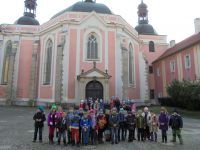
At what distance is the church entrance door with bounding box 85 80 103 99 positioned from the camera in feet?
79.5

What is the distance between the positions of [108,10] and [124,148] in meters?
25.3

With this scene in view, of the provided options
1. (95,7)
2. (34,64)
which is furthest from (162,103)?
(34,64)

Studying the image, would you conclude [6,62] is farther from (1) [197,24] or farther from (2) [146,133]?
(1) [197,24]

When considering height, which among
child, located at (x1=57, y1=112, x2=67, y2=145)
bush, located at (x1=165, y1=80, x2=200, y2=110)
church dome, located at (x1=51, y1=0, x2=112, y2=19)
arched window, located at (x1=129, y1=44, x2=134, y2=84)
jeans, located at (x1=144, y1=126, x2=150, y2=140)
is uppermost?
church dome, located at (x1=51, y1=0, x2=112, y2=19)

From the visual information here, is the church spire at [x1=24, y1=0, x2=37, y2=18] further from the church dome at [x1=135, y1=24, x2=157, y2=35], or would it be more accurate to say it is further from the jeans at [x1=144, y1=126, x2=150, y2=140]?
the jeans at [x1=144, y1=126, x2=150, y2=140]

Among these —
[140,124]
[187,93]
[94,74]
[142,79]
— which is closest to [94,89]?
[94,74]

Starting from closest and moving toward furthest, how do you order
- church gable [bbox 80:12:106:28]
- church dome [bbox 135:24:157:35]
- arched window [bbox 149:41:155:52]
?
church gable [bbox 80:12:106:28]
arched window [bbox 149:41:155:52]
church dome [bbox 135:24:157:35]

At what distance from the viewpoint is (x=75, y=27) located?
25.7 m

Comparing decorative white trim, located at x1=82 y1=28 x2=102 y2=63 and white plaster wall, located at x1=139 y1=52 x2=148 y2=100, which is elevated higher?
decorative white trim, located at x1=82 y1=28 x2=102 y2=63

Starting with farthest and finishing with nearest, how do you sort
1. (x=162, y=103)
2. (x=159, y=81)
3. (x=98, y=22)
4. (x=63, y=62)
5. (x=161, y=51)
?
(x=161, y=51), (x=159, y=81), (x=162, y=103), (x=98, y=22), (x=63, y=62)

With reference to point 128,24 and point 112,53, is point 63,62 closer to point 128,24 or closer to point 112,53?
point 112,53

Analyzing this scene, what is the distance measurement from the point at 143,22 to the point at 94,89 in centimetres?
2105

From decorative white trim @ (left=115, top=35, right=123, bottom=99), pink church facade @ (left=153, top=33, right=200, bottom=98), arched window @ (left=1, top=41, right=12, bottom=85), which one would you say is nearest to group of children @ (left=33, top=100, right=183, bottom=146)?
decorative white trim @ (left=115, top=35, right=123, bottom=99)

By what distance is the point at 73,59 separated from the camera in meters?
24.8
